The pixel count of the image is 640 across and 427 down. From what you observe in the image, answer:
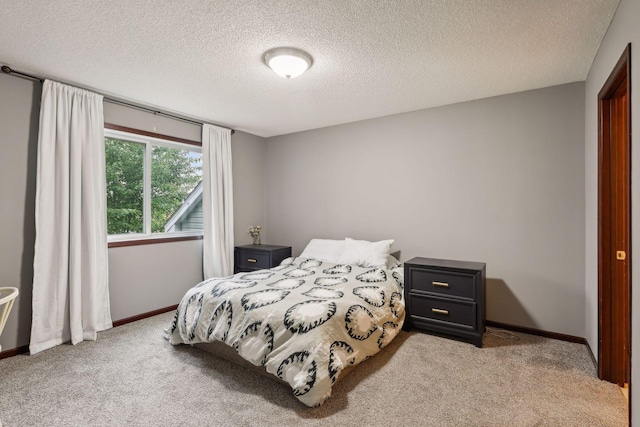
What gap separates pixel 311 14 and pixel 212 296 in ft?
7.03

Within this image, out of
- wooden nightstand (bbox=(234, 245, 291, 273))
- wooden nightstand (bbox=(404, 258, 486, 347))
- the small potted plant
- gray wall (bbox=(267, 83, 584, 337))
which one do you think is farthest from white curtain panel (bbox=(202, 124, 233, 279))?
wooden nightstand (bbox=(404, 258, 486, 347))

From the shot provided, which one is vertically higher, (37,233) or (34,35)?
(34,35)

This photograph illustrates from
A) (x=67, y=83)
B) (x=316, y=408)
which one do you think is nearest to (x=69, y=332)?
(x=67, y=83)

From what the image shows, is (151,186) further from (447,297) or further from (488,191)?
(488,191)

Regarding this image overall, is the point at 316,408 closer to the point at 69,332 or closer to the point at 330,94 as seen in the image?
the point at 69,332

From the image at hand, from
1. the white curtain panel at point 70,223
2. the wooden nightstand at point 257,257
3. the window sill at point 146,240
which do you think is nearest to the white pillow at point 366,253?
the wooden nightstand at point 257,257

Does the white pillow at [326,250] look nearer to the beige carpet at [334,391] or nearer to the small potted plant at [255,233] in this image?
the small potted plant at [255,233]

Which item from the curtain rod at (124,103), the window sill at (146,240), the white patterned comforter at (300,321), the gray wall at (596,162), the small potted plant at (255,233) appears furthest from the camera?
the small potted plant at (255,233)

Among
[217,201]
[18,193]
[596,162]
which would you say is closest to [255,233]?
[217,201]

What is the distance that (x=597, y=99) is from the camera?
90.3 inches

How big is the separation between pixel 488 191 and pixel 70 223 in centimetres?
398

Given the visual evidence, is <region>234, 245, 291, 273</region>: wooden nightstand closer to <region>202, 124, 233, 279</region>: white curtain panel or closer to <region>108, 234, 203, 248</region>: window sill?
<region>202, 124, 233, 279</region>: white curtain panel

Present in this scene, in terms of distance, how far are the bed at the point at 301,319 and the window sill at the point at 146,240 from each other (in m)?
1.16

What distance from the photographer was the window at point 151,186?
3398 mm
